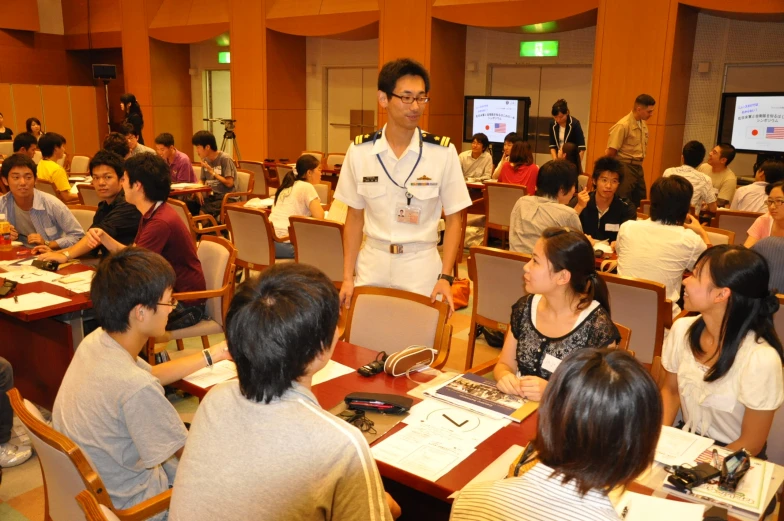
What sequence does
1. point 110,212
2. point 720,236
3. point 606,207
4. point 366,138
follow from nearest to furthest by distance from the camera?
point 366,138, point 110,212, point 720,236, point 606,207

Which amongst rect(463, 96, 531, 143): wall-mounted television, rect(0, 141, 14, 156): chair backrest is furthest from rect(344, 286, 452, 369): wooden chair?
rect(0, 141, 14, 156): chair backrest

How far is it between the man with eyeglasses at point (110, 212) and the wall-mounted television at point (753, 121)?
6836 millimetres

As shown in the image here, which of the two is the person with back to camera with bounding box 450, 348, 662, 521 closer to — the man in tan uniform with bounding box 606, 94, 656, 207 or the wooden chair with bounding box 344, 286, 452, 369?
the wooden chair with bounding box 344, 286, 452, 369

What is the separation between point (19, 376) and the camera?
3662 millimetres

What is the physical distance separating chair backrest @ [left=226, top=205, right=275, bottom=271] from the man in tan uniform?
373 centimetres

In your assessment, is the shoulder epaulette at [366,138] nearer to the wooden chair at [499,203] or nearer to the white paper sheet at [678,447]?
the white paper sheet at [678,447]

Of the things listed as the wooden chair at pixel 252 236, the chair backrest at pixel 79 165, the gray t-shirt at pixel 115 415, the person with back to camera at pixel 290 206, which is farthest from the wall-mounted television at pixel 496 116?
the gray t-shirt at pixel 115 415

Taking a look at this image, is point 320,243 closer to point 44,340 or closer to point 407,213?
point 407,213

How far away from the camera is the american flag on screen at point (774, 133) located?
761 cm

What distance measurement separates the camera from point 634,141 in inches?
277

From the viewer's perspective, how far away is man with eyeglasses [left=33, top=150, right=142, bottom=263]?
403 cm

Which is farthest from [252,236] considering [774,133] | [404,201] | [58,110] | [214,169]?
[58,110]

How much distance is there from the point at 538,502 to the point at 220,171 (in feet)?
23.1

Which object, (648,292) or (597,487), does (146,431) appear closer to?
(597,487)
